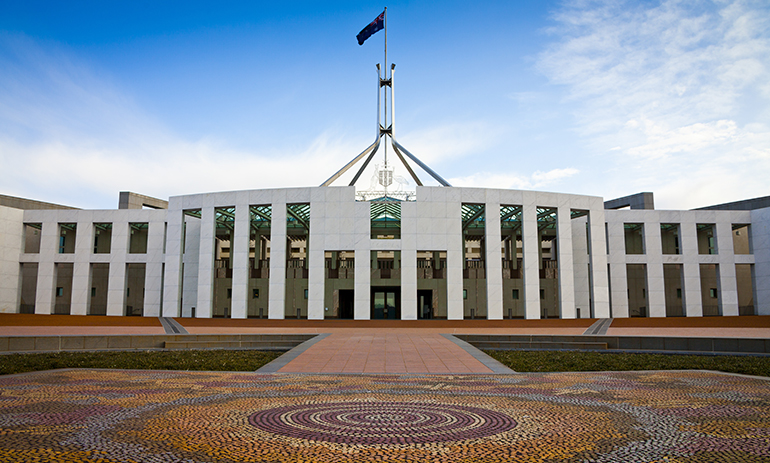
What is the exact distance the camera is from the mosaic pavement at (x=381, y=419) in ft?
17.3

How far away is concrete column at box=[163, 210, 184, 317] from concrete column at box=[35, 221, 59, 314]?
11201 millimetres

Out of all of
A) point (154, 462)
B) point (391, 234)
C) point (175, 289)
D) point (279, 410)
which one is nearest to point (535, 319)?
point (391, 234)

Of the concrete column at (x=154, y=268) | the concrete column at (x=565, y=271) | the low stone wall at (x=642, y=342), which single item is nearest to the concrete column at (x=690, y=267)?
the concrete column at (x=565, y=271)

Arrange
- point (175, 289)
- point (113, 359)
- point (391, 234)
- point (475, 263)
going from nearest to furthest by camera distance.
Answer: point (113, 359)
point (175, 289)
point (475, 263)
point (391, 234)

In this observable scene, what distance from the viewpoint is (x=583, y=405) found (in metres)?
7.96

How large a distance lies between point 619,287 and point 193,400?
39034mm

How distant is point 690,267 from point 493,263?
18.2m

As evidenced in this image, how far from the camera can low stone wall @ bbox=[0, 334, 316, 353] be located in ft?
55.7

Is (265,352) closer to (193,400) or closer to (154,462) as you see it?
(193,400)

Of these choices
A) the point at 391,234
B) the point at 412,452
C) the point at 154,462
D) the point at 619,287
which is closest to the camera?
the point at 154,462

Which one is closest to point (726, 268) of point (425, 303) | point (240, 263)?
point (425, 303)

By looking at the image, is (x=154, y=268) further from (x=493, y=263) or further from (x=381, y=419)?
(x=381, y=419)

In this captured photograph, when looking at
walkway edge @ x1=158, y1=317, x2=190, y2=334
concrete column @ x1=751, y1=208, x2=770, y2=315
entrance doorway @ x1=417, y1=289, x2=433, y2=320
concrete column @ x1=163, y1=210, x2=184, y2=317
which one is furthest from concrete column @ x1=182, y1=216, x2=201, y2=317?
concrete column @ x1=751, y1=208, x2=770, y2=315

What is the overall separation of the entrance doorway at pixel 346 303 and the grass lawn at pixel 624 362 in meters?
29.0
